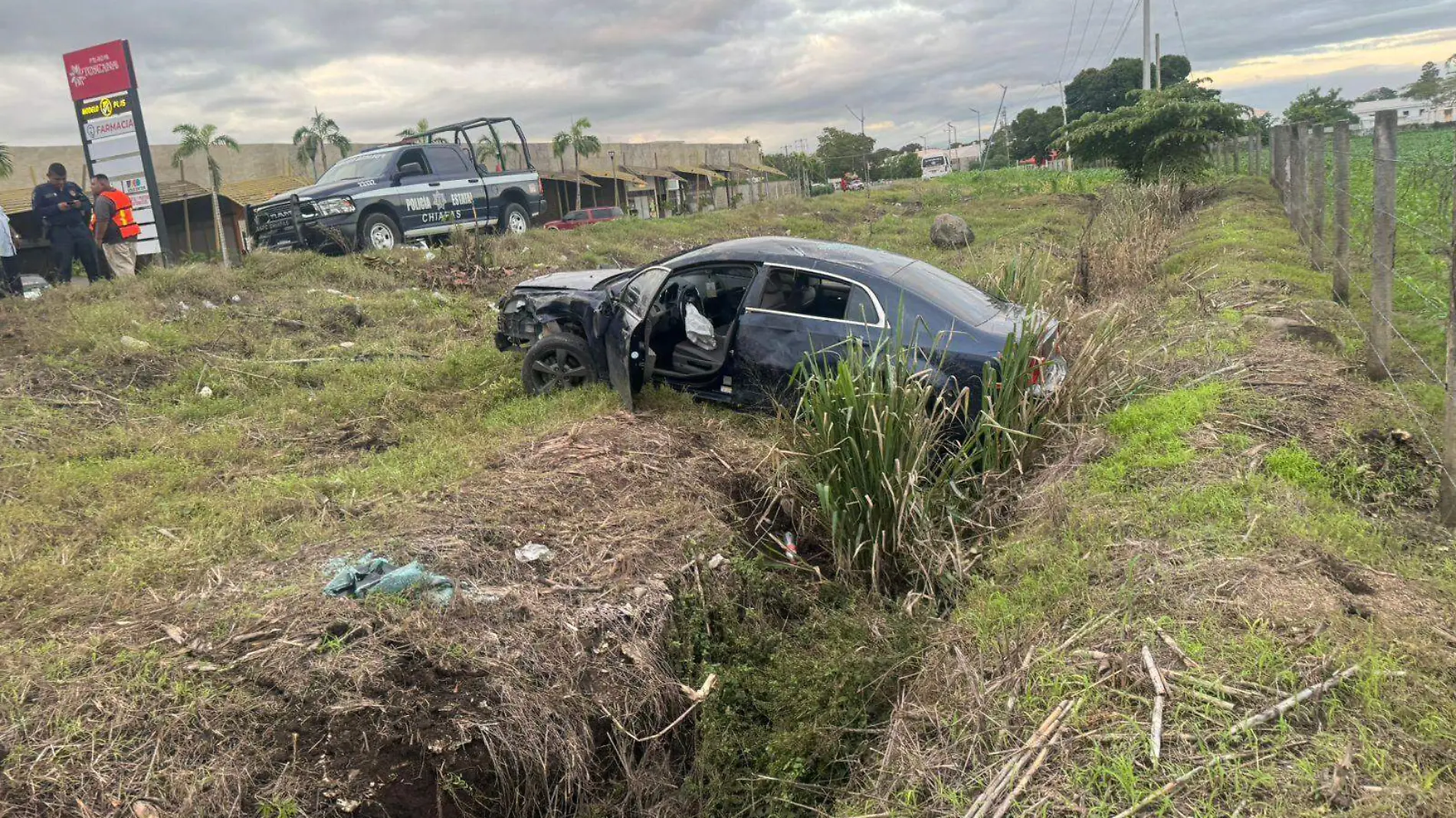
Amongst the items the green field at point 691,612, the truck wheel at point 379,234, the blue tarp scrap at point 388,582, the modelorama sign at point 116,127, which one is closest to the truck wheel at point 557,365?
the green field at point 691,612

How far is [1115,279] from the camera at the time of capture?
959 cm

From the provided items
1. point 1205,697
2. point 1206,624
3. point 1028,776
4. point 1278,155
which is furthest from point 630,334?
point 1278,155

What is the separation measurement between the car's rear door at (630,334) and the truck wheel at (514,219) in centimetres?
928

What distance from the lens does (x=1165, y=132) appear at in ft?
60.0

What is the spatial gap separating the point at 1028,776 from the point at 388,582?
2.76 m

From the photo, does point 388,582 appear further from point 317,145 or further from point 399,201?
point 317,145

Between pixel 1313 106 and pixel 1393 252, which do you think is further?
pixel 1313 106

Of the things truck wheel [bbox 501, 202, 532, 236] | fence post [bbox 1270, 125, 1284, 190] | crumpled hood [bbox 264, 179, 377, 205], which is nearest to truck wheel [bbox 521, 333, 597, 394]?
Answer: crumpled hood [bbox 264, 179, 377, 205]

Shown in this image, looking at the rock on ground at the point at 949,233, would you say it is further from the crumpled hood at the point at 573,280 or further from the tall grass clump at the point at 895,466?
the tall grass clump at the point at 895,466

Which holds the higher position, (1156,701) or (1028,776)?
(1156,701)

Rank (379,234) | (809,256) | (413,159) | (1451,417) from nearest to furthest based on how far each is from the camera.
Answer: (1451,417) < (809,256) < (379,234) < (413,159)

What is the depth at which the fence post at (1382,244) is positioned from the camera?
5641 millimetres

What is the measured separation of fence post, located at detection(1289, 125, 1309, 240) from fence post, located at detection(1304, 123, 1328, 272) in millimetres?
125

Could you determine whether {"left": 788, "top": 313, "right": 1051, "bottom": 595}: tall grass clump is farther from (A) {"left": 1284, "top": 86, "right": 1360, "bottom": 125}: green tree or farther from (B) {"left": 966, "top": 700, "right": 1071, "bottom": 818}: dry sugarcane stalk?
(A) {"left": 1284, "top": 86, "right": 1360, "bottom": 125}: green tree
